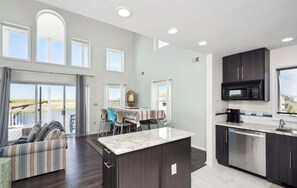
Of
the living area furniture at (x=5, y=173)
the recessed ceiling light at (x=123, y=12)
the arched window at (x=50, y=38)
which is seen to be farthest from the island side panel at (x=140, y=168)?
the arched window at (x=50, y=38)

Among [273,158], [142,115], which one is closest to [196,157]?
[273,158]

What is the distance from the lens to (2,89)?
161 inches

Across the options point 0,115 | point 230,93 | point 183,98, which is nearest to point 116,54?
point 183,98

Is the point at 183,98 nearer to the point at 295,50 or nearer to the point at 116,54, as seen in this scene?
the point at 295,50

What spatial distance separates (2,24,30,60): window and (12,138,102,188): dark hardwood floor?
3632 millimetres

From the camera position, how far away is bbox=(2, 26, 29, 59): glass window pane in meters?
4.39

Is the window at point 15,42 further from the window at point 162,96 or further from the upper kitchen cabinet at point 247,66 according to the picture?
the upper kitchen cabinet at point 247,66

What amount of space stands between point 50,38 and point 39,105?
240 cm

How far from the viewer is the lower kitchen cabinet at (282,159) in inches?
83.3

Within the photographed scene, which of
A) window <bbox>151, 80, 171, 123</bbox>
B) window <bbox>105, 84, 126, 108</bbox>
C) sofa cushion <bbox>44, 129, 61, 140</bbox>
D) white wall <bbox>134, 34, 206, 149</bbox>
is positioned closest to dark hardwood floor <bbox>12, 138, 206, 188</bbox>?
sofa cushion <bbox>44, 129, 61, 140</bbox>

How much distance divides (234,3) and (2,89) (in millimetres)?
5775

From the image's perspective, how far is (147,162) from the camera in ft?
5.22

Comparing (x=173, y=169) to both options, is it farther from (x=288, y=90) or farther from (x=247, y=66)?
(x=288, y=90)

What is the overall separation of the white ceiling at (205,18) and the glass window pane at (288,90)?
61 cm
